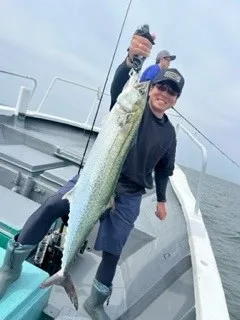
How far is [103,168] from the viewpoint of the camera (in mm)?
2539

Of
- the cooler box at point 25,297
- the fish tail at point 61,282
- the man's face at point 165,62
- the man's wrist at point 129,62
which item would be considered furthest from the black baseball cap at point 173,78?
the cooler box at point 25,297

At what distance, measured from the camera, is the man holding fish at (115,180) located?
249 centimetres

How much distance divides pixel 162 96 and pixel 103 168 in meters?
0.84

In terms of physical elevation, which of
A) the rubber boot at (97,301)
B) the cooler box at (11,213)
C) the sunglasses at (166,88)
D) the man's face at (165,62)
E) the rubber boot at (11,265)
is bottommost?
the rubber boot at (97,301)

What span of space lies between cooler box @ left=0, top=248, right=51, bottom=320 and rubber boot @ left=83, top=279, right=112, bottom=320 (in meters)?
0.51

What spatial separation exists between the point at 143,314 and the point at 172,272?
50 centimetres

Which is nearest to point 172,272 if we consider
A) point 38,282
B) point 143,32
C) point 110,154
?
point 38,282

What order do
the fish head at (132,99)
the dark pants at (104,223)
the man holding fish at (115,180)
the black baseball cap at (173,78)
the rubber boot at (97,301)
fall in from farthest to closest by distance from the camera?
the rubber boot at (97,301) → the dark pants at (104,223) → the black baseball cap at (173,78) → the man holding fish at (115,180) → the fish head at (132,99)

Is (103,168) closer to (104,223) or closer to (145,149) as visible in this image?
(145,149)

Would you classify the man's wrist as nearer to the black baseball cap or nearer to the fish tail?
the black baseball cap

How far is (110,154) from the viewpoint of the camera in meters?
2.51

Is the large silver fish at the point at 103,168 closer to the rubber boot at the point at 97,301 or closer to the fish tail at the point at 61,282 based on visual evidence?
the fish tail at the point at 61,282

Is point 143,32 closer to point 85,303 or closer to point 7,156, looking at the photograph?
point 85,303

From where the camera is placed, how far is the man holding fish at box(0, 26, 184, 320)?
249cm
